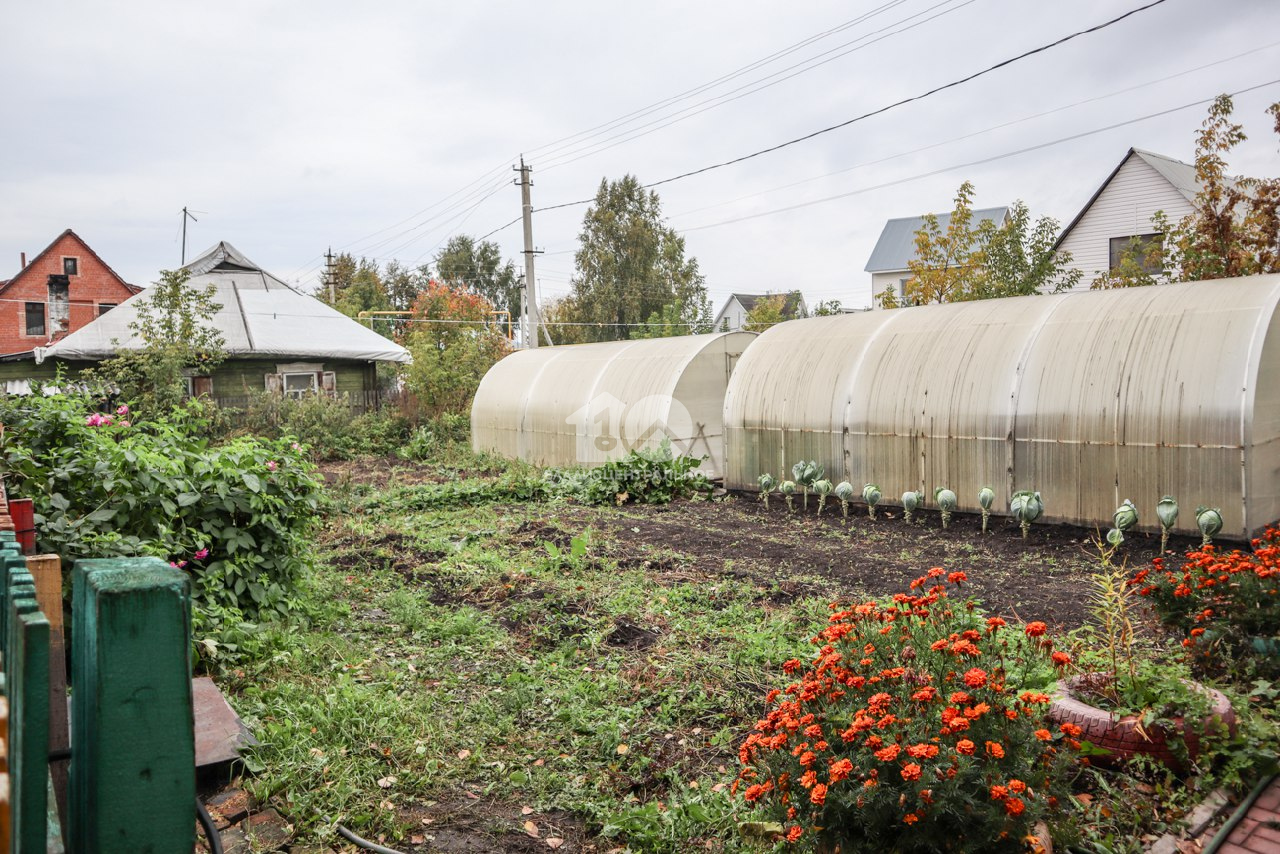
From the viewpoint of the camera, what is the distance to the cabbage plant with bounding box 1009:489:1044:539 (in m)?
8.72

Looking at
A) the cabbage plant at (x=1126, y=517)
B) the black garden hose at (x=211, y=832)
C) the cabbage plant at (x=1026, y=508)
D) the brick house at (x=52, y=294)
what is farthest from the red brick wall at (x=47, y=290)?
the black garden hose at (x=211, y=832)

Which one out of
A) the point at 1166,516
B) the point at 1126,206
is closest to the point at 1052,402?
the point at 1166,516

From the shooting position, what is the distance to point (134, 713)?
1214 mm

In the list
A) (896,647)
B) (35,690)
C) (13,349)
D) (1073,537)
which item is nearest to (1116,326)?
(1073,537)

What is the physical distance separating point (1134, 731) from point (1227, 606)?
3.78 feet

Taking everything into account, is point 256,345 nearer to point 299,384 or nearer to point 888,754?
point 299,384

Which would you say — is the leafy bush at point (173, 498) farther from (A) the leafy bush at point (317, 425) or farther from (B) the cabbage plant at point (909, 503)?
(A) the leafy bush at point (317, 425)

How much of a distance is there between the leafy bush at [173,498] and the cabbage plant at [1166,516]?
7.79 metres

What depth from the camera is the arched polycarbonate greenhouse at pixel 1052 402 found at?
801 centimetres

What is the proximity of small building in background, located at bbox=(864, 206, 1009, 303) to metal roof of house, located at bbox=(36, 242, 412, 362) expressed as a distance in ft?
85.5

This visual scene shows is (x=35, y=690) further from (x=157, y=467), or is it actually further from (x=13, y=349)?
(x=13, y=349)

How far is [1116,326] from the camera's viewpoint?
9.11 m

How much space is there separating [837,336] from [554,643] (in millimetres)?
7703

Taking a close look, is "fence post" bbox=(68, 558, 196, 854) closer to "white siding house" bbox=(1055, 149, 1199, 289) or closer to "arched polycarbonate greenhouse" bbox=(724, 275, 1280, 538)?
"arched polycarbonate greenhouse" bbox=(724, 275, 1280, 538)
